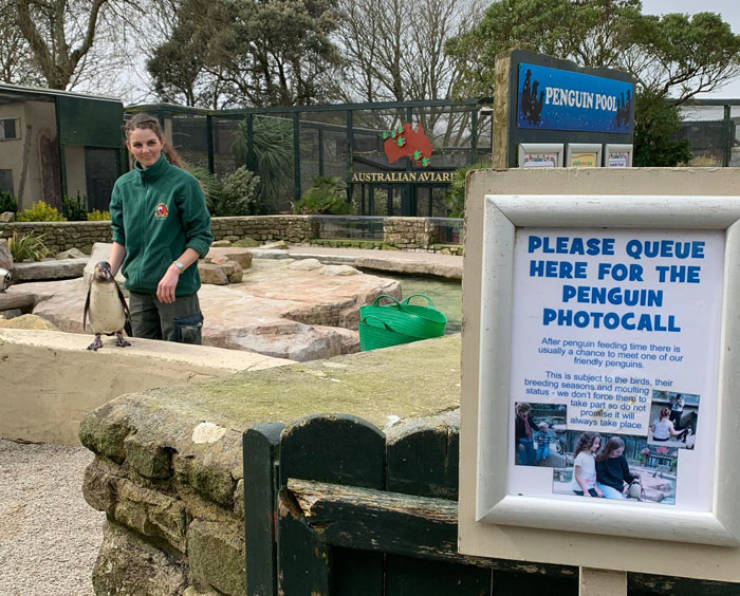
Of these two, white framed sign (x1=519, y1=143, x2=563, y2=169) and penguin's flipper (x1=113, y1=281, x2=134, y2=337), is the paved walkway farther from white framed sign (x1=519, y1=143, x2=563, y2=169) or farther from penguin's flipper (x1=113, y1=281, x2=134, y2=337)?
penguin's flipper (x1=113, y1=281, x2=134, y2=337)

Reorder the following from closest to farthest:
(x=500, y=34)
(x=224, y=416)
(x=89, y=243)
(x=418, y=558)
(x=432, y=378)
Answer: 1. (x=418, y=558)
2. (x=224, y=416)
3. (x=432, y=378)
4. (x=89, y=243)
5. (x=500, y=34)

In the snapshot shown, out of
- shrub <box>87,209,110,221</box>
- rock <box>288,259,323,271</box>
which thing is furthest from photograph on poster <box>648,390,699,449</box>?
shrub <box>87,209,110,221</box>

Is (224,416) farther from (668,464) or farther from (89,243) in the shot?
(89,243)

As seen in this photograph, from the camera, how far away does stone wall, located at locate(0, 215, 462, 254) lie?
14773 millimetres

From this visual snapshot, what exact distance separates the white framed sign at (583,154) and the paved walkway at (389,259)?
309 inches

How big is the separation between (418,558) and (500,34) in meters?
20.1

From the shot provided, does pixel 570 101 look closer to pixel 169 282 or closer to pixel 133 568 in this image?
pixel 169 282

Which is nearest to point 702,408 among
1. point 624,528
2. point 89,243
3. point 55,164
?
point 624,528

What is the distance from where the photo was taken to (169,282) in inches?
140

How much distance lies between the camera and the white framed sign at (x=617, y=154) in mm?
5152

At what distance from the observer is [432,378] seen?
2902mm

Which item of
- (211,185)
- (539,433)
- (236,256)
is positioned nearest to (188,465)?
(539,433)

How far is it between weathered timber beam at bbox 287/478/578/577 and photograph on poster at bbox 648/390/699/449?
1.33 feet

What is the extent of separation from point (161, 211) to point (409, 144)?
1531cm
